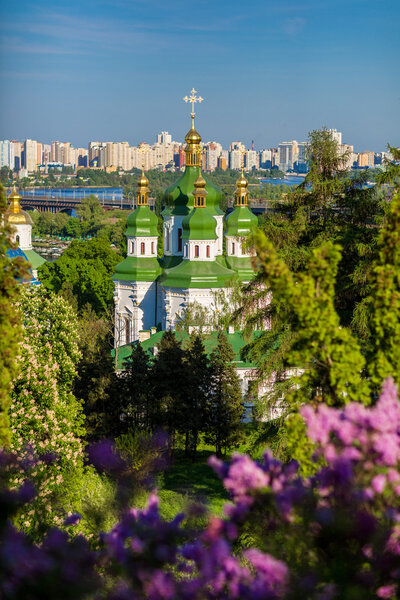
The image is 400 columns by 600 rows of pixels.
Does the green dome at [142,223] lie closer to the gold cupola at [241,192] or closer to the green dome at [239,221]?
the green dome at [239,221]

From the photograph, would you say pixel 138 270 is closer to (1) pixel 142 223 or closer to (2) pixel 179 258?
(2) pixel 179 258

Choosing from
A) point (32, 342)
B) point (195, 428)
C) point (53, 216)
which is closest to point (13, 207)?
point (195, 428)

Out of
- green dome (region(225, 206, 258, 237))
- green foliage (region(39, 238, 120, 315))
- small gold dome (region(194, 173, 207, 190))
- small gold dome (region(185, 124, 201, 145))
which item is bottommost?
green foliage (region(39, 238, 120, 315))

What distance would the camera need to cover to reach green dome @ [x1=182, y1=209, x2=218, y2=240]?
23.7m

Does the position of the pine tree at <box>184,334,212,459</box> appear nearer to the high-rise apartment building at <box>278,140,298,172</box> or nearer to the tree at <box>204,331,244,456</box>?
the tree at <box>204,331,244,456</box>

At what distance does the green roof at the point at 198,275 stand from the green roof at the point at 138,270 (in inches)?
72.1

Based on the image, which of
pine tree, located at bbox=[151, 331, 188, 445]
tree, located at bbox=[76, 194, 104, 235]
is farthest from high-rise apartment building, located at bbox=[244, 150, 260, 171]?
pine tree, located at bbox=[151, 331, 188, 445]

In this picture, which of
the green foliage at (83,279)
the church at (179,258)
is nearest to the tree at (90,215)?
the green foliage at (83,279)

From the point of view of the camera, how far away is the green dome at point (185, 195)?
26.3 m

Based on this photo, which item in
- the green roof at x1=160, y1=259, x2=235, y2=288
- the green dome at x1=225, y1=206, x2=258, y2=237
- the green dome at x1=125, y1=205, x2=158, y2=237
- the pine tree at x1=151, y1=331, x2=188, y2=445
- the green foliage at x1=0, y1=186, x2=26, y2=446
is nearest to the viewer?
the green foliage at x1=0, y1=186, x2=26, y2=446

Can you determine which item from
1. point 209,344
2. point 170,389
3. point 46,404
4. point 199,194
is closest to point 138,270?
point 199,194

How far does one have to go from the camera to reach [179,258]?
25.7 meters

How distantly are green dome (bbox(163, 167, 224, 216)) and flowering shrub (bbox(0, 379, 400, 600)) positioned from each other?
862 inches

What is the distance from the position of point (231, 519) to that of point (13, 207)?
27472 millimetres
